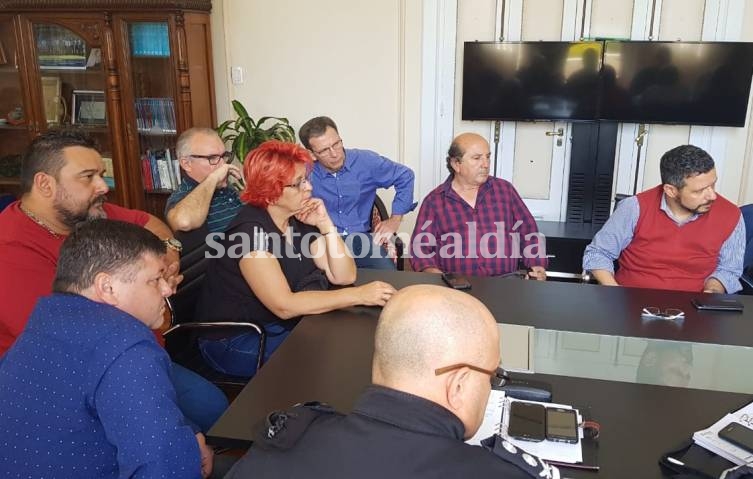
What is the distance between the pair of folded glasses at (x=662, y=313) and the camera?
72.3 inches

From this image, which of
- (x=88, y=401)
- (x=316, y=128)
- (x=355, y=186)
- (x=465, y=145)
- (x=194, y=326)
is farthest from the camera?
(x=355, y=186)

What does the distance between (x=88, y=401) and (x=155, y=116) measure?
11.6 ft

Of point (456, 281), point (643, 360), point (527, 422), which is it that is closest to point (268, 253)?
point (456, 281)

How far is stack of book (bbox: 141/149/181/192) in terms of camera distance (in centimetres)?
447

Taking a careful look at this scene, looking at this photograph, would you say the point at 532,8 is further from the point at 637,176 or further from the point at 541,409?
the point at 541,409

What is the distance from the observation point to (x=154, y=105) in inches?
173

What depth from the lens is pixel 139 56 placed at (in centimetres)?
431

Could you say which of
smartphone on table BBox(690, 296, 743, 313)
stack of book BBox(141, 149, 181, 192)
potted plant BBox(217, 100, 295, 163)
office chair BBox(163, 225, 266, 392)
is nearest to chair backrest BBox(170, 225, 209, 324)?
office chair BBox(163, 225, 266, 392)

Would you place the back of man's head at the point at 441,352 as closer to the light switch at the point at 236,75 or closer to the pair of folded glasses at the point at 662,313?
the pair of folded glasses at the point at 662,313

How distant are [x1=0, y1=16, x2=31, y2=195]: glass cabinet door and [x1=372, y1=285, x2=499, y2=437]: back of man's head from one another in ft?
14.4

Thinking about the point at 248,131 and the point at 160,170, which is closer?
the point at 248,131

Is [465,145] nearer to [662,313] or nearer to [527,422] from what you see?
[662,313]

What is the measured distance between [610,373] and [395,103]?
312 centimetres

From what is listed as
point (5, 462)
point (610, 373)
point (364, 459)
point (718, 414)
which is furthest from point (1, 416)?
point (718, 414)
